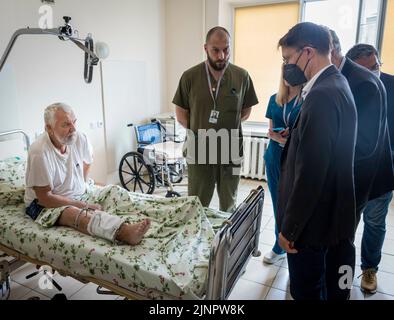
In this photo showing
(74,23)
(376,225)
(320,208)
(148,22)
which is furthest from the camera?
(148,22)

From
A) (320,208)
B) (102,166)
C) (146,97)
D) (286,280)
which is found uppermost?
(146,97)

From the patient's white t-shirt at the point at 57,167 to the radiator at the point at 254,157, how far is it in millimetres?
2412

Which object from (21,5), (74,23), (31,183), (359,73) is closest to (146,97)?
(74,23)

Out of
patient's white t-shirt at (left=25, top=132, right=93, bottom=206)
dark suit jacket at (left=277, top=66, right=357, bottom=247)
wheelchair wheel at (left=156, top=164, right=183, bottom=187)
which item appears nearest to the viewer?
dark suit jacket at (left=277, top=66, right=357, bottom=247)

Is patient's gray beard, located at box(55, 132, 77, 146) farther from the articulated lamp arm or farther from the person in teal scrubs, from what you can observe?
the person in teal scrubs

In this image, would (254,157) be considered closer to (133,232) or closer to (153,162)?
(153,162)

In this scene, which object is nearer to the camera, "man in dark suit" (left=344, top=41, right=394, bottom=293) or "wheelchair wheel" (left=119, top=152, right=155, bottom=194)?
"man in dark suit" (left=344, top=41, right=394, bottom=293)

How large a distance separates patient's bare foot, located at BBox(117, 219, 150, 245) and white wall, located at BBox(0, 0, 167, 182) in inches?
68.4

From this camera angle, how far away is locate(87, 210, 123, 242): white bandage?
1601mm

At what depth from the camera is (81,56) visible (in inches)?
127

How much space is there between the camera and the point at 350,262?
4.73 feet

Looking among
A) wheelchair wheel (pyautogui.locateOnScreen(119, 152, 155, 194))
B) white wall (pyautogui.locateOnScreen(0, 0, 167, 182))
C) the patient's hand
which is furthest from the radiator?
the patient's hand

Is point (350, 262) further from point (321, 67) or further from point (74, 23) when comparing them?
point (74, 23)

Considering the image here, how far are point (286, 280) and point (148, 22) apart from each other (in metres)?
3.55
